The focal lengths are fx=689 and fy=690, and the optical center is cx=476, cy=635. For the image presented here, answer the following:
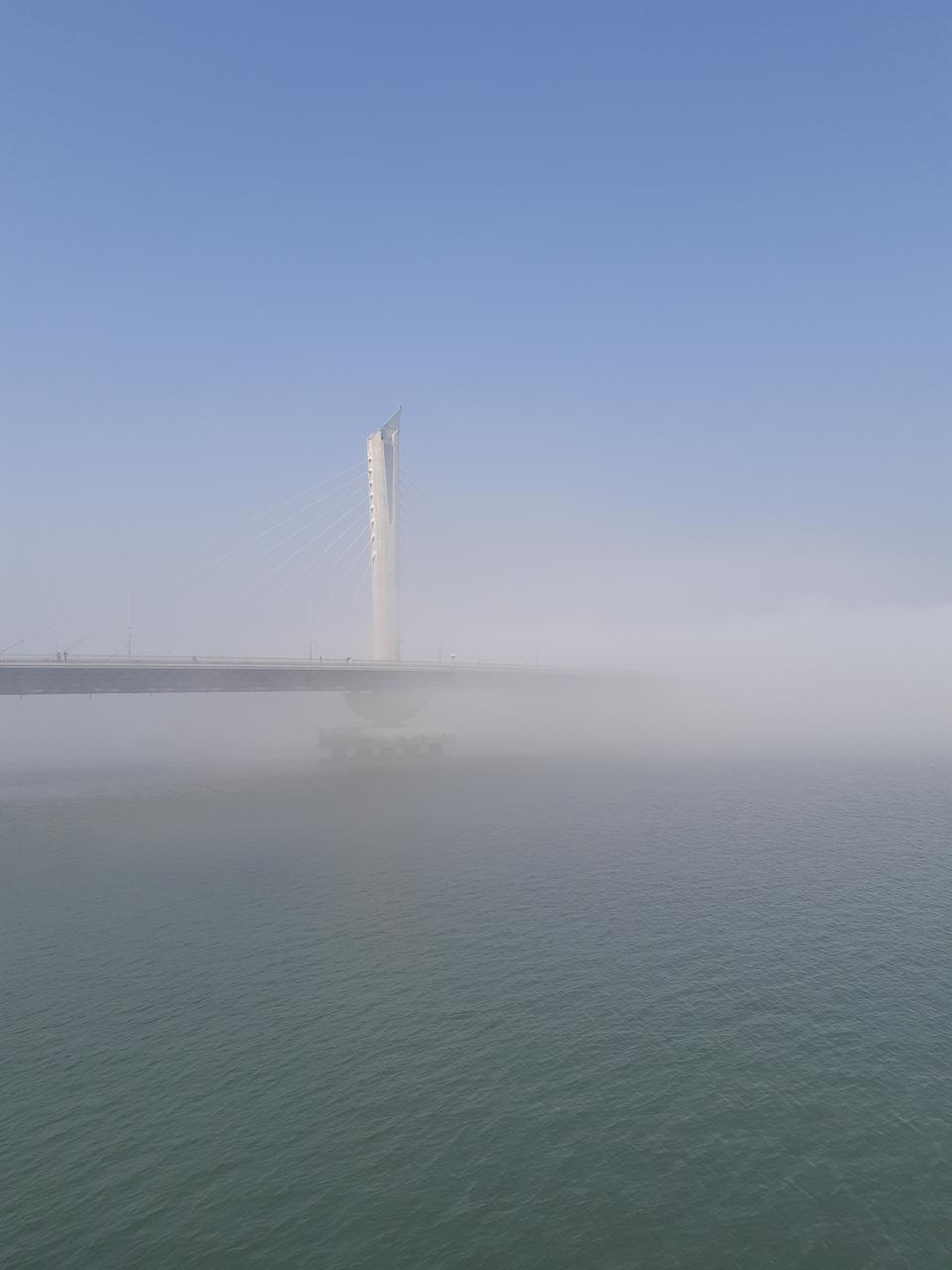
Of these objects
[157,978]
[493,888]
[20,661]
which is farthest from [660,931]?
[20,661]

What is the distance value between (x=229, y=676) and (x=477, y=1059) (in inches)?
3922

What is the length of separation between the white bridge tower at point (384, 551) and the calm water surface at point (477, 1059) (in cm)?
7541

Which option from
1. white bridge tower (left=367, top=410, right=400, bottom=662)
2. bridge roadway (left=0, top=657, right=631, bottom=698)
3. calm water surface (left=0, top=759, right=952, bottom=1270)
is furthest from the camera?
white bridge tower (left=367, top=410, right=400, bottom=662)

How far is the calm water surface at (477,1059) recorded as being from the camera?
67.3ft

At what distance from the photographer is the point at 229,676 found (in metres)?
119

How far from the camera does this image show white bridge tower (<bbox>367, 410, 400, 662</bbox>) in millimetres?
135500

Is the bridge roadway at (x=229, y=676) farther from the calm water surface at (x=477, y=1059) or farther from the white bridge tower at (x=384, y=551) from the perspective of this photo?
the calm water surface at (x=477, y=1059)

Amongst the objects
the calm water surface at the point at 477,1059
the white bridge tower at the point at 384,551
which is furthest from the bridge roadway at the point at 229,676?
the calm water surface at the point at 477,1059

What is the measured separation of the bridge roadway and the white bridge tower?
4.93 metres

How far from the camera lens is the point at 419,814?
80000 mm

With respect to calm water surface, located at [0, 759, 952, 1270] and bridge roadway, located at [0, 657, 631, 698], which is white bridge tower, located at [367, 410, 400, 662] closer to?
bridge roadway, located at [0, 657, 631, 698]

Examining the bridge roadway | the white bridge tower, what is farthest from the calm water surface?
the white bridge tower

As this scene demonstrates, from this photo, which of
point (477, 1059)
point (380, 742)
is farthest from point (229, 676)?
point (477, 1059)

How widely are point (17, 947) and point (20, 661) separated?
68.9m
